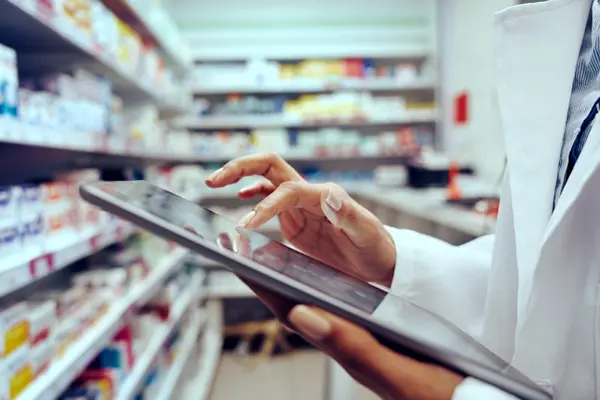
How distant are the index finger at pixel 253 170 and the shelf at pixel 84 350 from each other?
0.67 m

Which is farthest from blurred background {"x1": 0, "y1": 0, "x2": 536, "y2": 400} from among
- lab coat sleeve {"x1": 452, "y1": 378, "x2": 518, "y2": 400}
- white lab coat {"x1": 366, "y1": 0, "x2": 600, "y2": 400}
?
lab coat sleeve {"x1": 452, "y1": 378, "x2": 518, "y2": 400}

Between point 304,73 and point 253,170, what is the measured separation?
11.4 feet

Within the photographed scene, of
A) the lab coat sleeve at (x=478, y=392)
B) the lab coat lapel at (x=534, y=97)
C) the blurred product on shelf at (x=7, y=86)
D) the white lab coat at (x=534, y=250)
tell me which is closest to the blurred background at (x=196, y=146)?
the blurred product on shelf at (x=7, y=86)

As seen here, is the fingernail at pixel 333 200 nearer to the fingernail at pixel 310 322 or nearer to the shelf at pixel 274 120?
the fingernail at pixel 310 322

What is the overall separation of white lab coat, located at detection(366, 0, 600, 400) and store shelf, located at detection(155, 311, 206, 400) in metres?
1.76

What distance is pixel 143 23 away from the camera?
2.45 metres

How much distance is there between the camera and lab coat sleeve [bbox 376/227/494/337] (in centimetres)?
89

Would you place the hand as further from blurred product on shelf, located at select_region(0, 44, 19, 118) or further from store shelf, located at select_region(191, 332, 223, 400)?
store shelf, located at select_region(191, 332, 223, 400)

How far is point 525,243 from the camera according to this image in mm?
677

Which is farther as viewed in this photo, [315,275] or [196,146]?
[196,146]

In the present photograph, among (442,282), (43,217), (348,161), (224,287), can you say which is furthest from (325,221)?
(348,161)

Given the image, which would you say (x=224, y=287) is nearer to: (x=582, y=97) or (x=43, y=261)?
(x=43, y=261)

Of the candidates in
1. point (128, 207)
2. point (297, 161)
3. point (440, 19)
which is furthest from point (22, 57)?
point (440, 19)

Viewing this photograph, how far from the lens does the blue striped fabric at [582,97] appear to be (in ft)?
2.22
